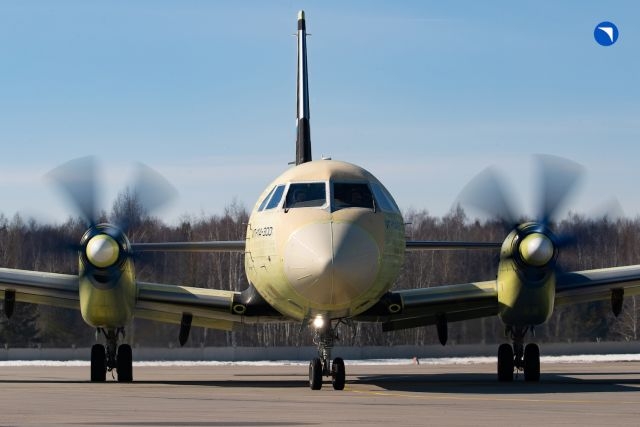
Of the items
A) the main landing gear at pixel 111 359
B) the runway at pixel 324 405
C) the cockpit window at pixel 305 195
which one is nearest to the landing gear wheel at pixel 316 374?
the runway at pixel 324 405

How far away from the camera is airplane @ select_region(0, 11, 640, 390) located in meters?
19.3

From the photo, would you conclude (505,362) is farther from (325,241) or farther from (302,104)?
(302,104)

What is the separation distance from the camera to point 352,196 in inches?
800

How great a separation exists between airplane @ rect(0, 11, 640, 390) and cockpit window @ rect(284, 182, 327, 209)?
0.02 meters

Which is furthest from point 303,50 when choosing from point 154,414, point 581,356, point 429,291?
point 581,356

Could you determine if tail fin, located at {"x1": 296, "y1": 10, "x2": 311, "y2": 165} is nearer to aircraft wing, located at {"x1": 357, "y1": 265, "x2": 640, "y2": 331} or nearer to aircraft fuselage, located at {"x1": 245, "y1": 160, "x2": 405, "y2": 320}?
aircraft wing, located at {"x1": 357, "y1": 265, "x2": 640, "y2": 331}

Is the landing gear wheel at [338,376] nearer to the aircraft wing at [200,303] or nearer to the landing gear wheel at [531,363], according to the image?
the aircraft wing at [200,303]

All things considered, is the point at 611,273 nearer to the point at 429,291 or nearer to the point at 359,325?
the point at 429,291

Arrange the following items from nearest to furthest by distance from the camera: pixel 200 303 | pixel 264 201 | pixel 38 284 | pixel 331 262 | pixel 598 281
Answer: pixel 331 262 < pixel 264 201 < pixel 598 281 < pixel 200 303 < pixel 38 284

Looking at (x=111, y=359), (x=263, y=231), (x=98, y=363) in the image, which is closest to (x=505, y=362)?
(x=263, y=231)

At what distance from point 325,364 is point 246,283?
51107 mm

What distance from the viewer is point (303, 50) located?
3012 centimetres

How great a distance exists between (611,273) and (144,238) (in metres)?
52.6

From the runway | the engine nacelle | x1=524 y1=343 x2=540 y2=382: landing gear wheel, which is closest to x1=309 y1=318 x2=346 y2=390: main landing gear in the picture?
the runway
